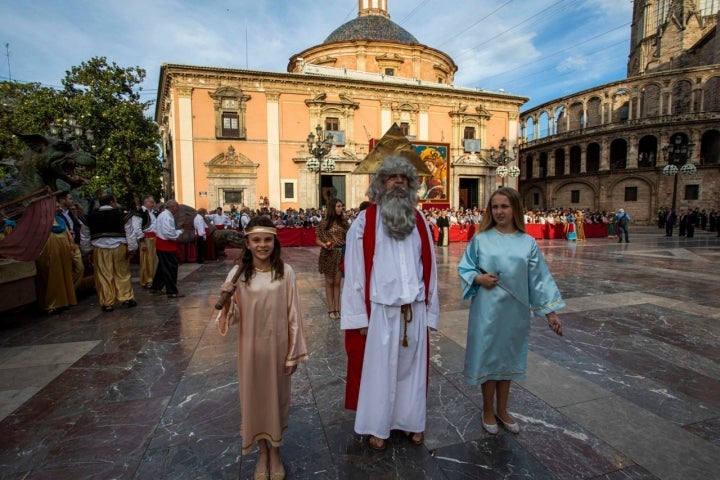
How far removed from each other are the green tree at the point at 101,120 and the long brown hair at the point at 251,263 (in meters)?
19.8

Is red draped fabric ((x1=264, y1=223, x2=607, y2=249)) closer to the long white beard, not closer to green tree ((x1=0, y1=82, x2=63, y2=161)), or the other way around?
the long white beard

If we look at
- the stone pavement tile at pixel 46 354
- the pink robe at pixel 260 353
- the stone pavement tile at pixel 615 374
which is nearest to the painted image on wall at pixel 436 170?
the stone pavement tile at pixel 615 374

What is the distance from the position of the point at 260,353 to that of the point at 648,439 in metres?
2.56

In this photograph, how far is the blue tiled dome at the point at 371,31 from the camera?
30.0m

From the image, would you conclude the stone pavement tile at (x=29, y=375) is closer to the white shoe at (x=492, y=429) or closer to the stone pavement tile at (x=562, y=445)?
the white shoe at (x=492, y=429)

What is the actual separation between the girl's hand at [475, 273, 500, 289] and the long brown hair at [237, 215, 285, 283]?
129 cm

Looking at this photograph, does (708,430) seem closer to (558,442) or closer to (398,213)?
(558,442)

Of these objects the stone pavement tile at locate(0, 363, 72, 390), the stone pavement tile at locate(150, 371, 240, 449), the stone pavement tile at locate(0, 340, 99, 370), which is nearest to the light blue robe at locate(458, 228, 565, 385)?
the stone pavement tile at locate(150, 371, 240, 449)

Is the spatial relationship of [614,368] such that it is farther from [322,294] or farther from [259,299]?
[322,294]

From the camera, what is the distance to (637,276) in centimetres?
792

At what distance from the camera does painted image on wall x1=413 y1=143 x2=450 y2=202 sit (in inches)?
1000

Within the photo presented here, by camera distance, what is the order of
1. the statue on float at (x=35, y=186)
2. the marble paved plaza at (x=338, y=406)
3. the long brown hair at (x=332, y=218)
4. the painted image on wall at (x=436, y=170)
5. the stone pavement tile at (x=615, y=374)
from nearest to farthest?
1. the marble paved plaza at (x=338, y=406)
2. the stone pavement tile at (x=615, y=374)
3. the statue on float at (x=35, y=186)
4. the long brown hair at (x=332, y=218)
5. the painted image on wall at (x=436, y=170)

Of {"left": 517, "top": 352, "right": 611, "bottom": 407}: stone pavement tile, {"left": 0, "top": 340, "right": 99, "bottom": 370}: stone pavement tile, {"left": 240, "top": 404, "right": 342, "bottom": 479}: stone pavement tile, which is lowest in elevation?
{"left": 240, "top": 404, "right": 342, "bottom": 479}: stone pavement tile

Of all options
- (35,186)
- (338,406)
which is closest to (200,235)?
(35,186)
